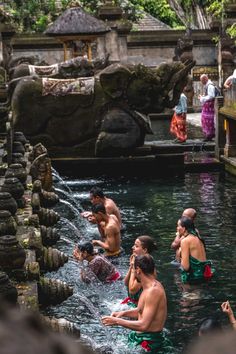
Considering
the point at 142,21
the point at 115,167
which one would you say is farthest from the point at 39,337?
the point at 142,21

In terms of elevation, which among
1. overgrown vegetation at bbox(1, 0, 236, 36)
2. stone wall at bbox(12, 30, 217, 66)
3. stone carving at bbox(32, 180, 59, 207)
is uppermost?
overgrown vegetation at bbox(1, 0, 236, 36)

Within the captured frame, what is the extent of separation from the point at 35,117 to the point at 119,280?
39.5 feet

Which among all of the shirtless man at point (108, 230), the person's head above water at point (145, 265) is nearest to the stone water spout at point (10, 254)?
the person's head above water at point (145, 265)

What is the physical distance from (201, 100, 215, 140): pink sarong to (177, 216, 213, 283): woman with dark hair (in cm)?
1358

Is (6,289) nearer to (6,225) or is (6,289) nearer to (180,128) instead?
(6,225)

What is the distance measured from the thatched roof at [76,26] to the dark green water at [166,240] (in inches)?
496

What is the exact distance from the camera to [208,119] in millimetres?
23625

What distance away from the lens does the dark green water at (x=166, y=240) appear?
861cm

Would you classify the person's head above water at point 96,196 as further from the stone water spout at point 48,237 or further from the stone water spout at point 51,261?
the stone water spout at point 51,261

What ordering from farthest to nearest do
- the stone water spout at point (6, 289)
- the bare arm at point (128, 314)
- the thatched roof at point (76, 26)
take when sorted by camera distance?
the thatched roof at point (76, 26), the bare arm at point (128, 314), the stone water spout at point (6, 289)

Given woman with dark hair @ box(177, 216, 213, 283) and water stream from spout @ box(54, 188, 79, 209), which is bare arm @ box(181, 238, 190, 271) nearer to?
woman with dark hair @ box(177, 216, 213, 283)

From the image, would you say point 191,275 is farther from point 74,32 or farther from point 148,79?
point 74,32

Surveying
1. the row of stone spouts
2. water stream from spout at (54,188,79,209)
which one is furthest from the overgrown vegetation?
the row of stone spouts

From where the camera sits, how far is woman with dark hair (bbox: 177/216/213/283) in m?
10.2
